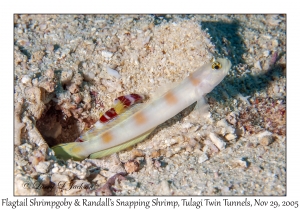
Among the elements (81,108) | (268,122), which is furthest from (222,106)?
(81,108)

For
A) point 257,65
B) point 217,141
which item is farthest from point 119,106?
point 257,65

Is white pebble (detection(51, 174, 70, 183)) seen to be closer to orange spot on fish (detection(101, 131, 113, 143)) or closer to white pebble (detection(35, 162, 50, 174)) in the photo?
white pebble (detection(35, 162, 50, 174))

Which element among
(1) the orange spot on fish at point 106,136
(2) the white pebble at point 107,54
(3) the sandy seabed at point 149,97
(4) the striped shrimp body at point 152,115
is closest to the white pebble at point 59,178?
(3) the sandy seabed at point 149,97

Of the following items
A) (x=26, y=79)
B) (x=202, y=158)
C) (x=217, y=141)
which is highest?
(x=26, y=79)

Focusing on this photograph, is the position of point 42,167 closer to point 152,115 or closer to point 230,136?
point 152,115

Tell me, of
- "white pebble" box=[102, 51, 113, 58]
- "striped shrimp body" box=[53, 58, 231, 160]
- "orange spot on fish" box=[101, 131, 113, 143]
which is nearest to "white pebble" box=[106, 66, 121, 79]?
"white pebble" box=[102, 51, 113, 58]

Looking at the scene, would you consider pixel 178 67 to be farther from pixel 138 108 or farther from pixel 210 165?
pixel 210 165
